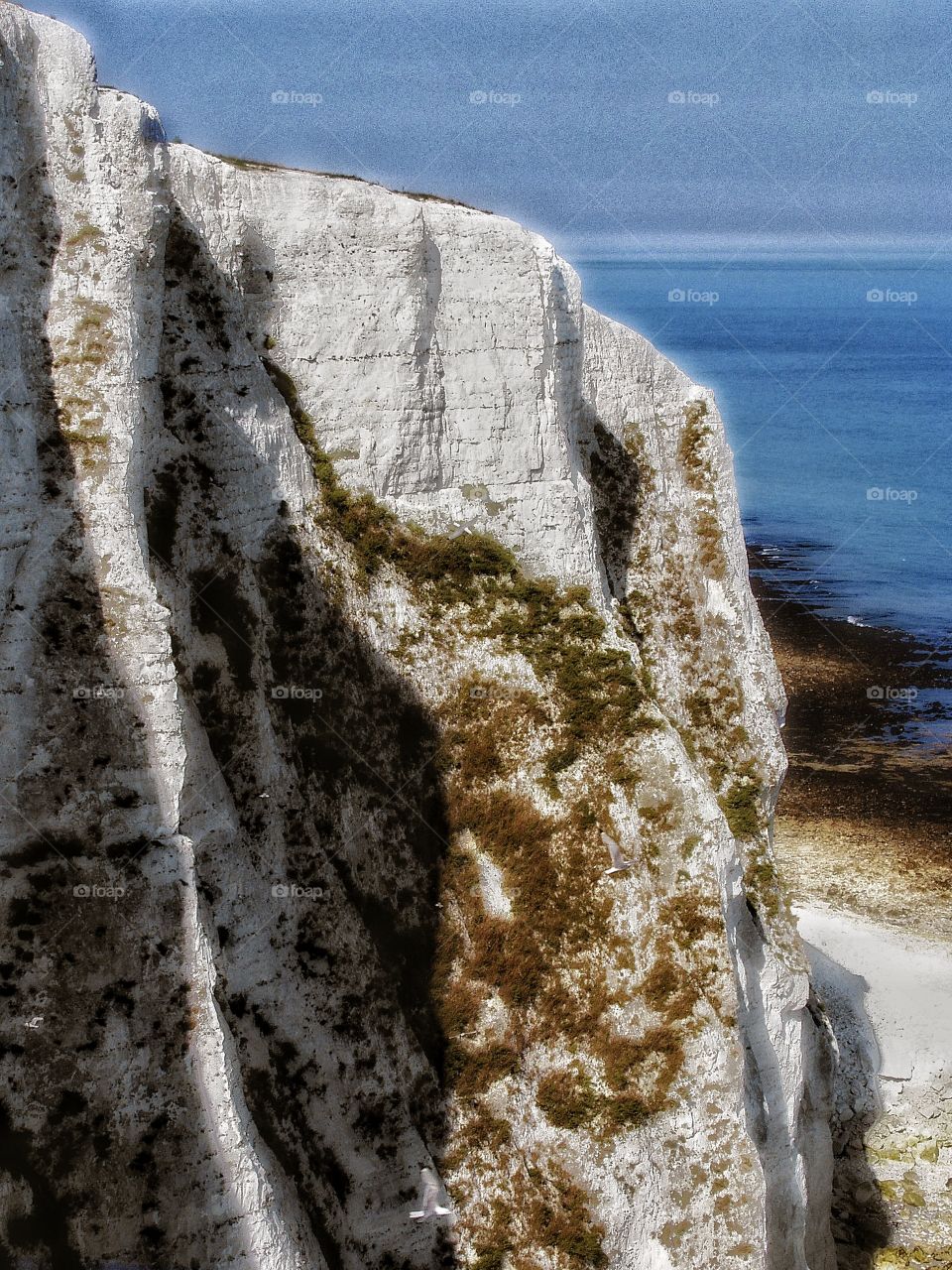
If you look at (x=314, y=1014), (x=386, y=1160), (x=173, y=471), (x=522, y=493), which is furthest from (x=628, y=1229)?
(x=173, y=471)

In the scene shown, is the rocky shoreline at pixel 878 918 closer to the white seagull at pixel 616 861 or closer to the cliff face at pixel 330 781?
the cliff face at pixel 330 781

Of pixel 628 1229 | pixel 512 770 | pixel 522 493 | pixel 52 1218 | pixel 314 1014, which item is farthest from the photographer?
pixel 522 493

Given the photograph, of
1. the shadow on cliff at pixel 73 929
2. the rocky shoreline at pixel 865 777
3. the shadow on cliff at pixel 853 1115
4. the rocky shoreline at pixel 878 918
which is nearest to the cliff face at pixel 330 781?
the shadow on cliff at pixel 73 929

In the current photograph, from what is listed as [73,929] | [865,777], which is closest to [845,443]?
[865,777]

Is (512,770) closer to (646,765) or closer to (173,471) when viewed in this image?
(646,765)

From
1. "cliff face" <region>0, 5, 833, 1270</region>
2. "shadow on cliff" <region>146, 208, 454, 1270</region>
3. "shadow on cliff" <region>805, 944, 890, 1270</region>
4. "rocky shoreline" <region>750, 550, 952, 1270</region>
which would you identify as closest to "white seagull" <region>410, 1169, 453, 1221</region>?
"shadow on cliff" <region>146, 208, 454, 1270</region>
